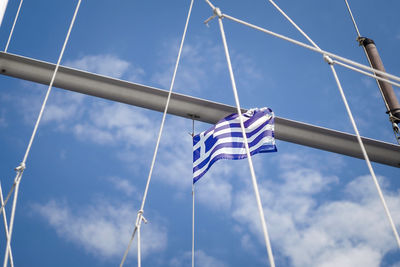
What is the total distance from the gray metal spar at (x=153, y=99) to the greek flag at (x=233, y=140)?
70 cm

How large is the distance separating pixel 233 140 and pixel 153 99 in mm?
2363

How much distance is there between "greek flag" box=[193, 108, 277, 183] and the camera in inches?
373

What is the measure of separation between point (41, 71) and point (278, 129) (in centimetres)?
629

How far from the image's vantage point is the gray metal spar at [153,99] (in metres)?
10.2

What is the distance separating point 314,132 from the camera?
1030 cm

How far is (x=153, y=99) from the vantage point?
34.1 ft

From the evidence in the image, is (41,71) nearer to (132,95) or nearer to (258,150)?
(132,95)

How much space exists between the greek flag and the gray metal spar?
70 centimetres

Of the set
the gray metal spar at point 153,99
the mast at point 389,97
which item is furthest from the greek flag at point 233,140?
the mast at point 389,97

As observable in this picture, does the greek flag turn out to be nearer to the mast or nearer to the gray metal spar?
the gray metal spar

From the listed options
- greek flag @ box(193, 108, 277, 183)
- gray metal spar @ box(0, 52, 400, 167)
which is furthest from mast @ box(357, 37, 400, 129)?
greek flag @ box(193, 108, 277, 183)

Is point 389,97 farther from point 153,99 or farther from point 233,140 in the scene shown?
point 153,99

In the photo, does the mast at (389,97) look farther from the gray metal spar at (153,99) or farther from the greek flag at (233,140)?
the greek flag at (233,140)

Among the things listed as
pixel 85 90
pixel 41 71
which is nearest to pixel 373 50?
pixel 85 90
